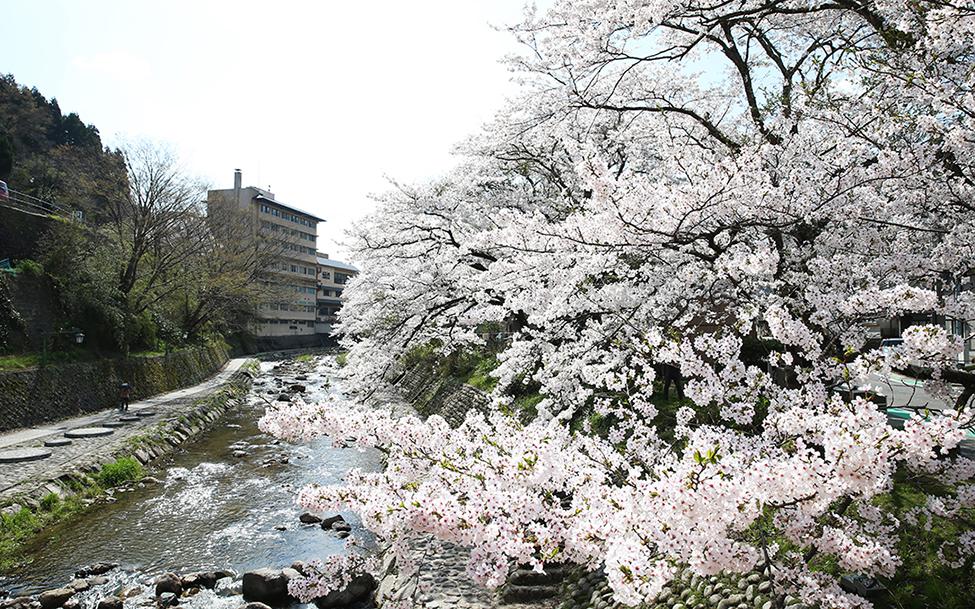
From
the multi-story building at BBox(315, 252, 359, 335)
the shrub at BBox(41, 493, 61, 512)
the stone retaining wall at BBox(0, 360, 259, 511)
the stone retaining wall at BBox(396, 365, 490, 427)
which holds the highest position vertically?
the multi-story building at BBox(315, 252, 359, 335)

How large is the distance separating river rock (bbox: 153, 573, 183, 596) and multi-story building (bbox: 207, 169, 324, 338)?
3588 centimetres

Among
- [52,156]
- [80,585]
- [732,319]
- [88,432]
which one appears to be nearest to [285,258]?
[52,156]

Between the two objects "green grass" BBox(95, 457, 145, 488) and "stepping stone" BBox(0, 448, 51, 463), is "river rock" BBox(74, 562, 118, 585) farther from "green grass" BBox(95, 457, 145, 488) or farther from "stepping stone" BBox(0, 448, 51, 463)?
"stepping stone" BBox(0, 448, 51, 463)

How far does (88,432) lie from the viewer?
13.5 metres

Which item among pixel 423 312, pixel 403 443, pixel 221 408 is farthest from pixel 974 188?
pixel 221 408

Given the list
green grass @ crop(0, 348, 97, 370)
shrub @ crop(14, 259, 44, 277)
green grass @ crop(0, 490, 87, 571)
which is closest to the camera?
green grass @ crop(0, 490, 87, 571)

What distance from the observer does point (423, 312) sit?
10.6 metres

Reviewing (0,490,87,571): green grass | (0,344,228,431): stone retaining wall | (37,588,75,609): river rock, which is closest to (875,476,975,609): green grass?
(37,588,75,609): river rock

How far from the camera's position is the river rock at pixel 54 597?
6.75 meters

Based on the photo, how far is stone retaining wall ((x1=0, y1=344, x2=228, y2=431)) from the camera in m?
13.9

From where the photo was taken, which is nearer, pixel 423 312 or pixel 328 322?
pixel 423 312

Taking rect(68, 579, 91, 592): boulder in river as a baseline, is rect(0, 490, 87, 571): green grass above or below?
above

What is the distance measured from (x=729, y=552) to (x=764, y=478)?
0.40m

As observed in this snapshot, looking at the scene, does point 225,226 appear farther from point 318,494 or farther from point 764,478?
point 764,478
